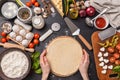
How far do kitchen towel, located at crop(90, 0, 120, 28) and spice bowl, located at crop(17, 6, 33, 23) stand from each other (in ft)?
0.99

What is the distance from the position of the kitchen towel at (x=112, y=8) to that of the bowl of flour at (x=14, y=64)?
40 cm

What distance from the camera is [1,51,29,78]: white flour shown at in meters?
1.81

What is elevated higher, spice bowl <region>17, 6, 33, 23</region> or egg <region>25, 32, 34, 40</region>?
spice bowl <region>17, 6, 33, 23</region>

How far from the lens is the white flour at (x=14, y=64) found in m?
1.81

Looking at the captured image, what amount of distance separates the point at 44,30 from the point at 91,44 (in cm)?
23

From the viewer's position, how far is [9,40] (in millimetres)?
1874

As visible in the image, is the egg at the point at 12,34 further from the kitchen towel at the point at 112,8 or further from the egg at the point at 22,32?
the kitchen towel at the point at 112,8

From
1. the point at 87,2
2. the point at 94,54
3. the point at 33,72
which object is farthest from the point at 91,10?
the point at 33,72

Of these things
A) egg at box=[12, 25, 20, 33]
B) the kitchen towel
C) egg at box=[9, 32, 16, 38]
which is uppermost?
the kitchen towel

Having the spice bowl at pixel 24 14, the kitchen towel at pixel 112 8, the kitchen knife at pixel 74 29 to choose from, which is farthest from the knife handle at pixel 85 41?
the spice bowl at pixel 24 14

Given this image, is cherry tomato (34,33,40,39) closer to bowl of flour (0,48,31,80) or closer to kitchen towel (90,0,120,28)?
bowl of flour (0,48,31,80)

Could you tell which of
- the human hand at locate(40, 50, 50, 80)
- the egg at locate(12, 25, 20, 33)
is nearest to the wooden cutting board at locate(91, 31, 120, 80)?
the human hand at locate(40, 50, 50, 80)

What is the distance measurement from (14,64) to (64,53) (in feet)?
0.75

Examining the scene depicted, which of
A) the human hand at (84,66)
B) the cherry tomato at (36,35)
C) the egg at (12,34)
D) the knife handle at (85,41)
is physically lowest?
the human hand at (84,66)
